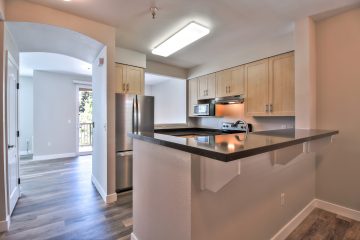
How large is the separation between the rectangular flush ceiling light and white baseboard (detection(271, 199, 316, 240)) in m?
2.71

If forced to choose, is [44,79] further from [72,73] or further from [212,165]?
[212,165]

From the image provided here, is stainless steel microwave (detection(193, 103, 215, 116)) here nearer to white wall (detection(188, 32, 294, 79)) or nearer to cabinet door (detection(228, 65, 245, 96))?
cabinet door (detection(228, 65, 245, 96))

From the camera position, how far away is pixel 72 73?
5684 millimetres

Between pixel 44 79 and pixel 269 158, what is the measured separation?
6413 millimetres

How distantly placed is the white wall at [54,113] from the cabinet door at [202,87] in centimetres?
399

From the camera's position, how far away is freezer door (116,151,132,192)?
3110mm

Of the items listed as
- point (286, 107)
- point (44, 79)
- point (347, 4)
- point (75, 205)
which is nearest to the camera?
point (347, 4)

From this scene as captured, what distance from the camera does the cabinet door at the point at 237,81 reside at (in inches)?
143

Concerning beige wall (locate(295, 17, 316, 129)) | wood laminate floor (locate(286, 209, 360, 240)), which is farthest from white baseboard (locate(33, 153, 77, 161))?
beige wall (locate(295, 17, 316, 129))

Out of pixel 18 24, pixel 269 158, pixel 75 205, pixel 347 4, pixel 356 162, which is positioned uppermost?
pixel 347 4

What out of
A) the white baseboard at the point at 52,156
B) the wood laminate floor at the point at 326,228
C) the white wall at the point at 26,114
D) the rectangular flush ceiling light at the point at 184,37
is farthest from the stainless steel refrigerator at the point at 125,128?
the white wall at the point at 26,114

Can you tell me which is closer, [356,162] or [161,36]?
[356,162]

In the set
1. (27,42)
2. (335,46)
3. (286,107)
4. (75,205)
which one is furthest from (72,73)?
(335,46)

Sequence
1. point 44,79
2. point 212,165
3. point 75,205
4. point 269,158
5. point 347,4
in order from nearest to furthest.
Answer: point 212,165
point 269,158
point 347,4
point 75,205
point 44,79
